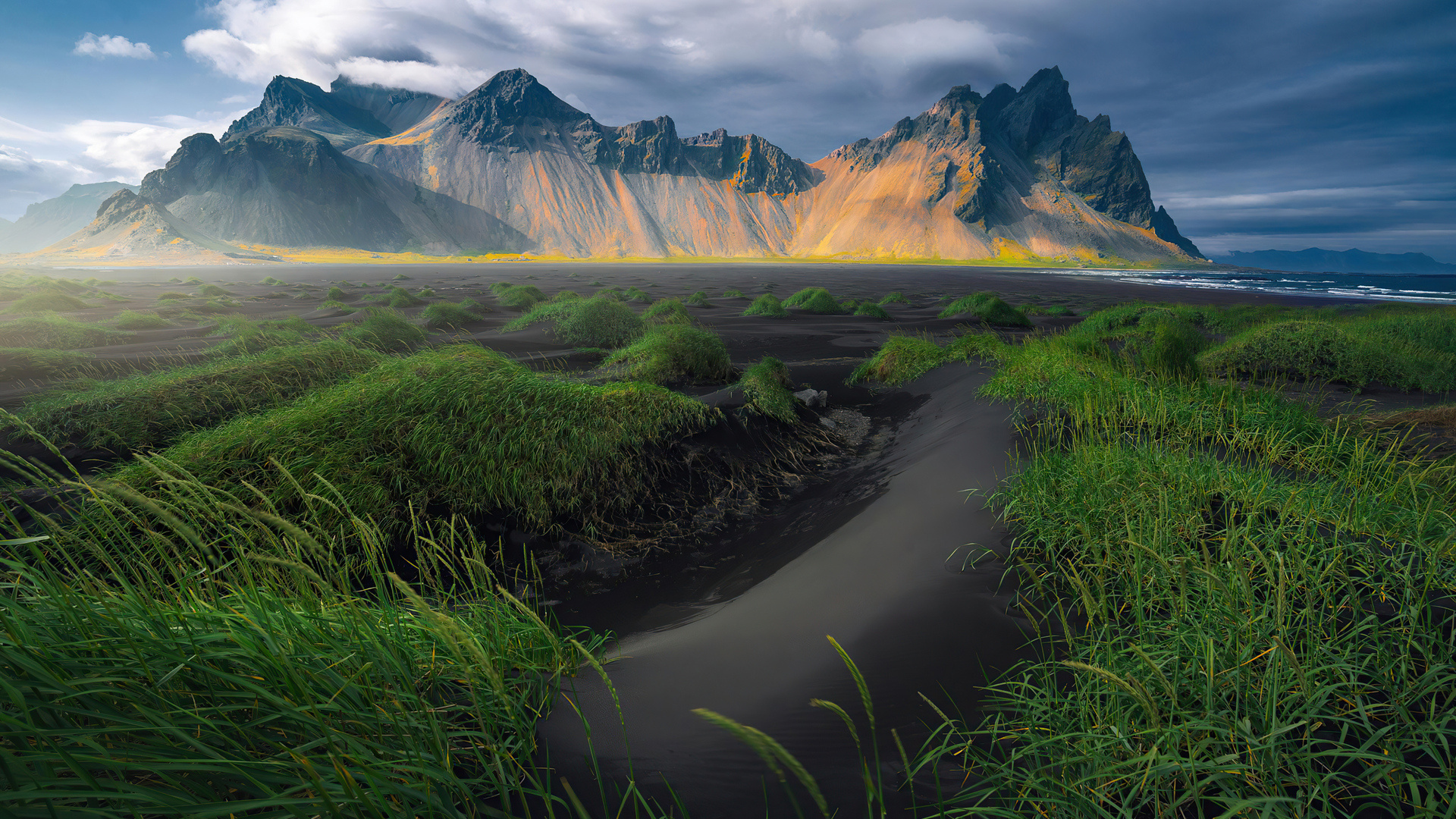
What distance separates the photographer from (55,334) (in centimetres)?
1334

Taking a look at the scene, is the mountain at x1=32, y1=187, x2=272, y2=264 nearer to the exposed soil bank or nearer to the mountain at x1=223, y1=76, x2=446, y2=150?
the mountain at x1=223, y1=76, x2=446, y2=150

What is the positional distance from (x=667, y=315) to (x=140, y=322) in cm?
1649

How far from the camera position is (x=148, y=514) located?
13.6 ft

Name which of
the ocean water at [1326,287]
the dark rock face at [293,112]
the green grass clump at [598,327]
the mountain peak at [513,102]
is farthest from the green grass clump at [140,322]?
the dark rock face at [293,112]

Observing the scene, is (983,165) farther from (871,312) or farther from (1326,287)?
(871,312)

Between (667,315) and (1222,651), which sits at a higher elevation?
(667,315)

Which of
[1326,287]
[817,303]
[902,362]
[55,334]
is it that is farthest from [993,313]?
[1326,287]

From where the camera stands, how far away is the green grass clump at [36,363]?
895 cm

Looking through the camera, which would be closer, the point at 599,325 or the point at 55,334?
the point at 55,334

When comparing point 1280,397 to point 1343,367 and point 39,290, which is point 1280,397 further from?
point 39,290

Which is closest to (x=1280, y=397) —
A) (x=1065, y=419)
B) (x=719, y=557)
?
(x=1065, y=419)

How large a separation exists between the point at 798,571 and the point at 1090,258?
172577mm

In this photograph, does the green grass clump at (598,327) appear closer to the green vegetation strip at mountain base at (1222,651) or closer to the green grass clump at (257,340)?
the green grass clump at (257,340)

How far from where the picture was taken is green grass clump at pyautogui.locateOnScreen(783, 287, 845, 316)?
A: 2519cm
